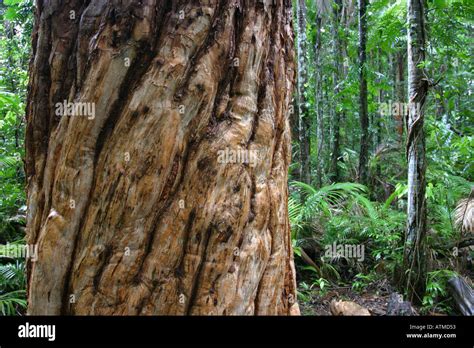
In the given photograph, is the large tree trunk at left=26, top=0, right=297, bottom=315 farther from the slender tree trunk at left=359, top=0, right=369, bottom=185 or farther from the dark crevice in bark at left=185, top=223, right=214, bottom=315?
the slender tree trunk at left=359, top=0, right=369, bottom=185

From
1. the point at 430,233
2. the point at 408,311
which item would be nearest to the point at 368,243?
the point at 430,233

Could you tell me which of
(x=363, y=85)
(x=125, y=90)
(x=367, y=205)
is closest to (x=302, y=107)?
(x=363, y=85)

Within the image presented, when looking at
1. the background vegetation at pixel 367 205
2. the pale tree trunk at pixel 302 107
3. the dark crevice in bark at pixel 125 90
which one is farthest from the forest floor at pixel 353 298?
the dark crevice in bark at pixel 125 90

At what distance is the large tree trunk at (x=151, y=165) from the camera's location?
5.94 ft

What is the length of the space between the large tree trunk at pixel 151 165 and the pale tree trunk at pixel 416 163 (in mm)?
3129

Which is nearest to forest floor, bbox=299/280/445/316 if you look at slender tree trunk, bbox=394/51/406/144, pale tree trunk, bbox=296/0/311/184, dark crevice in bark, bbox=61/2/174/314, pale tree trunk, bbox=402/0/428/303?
pale tree trunk, bbox=402/0/428/303

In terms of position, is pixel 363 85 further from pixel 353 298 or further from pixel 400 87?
pixel 400 87

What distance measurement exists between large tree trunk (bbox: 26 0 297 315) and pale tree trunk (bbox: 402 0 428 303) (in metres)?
3.13

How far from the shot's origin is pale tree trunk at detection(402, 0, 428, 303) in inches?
174

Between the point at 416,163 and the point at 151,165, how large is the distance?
3619 mm

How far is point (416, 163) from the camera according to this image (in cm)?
448
